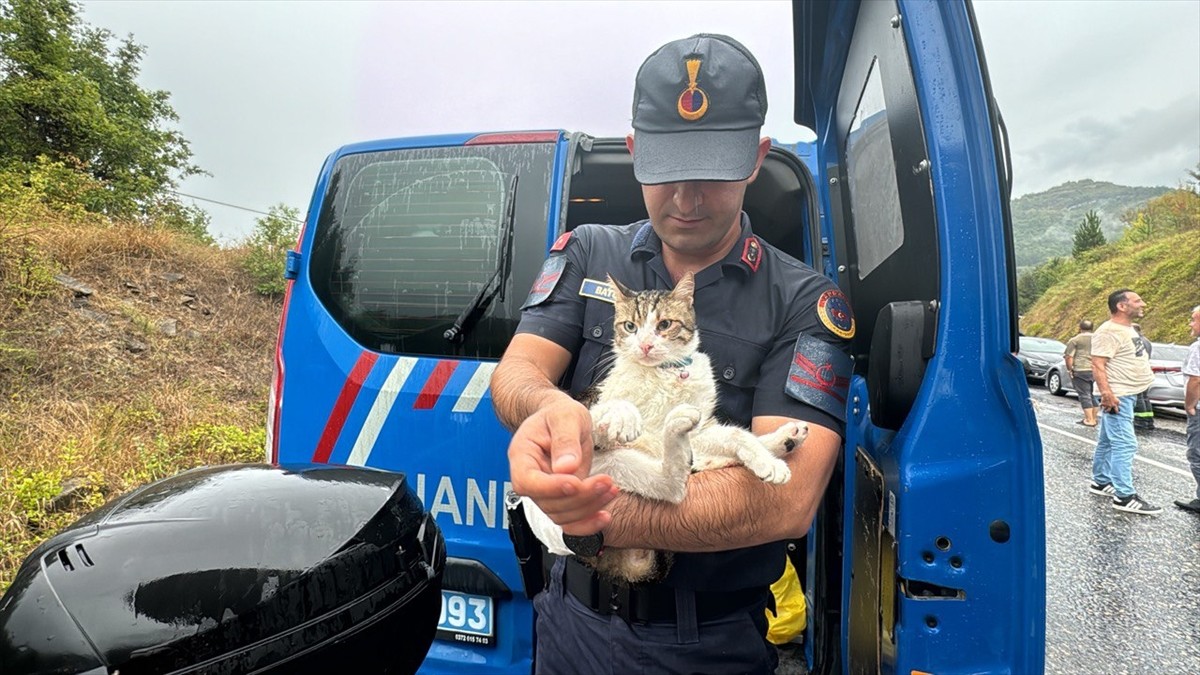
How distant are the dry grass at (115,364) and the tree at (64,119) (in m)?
3.51

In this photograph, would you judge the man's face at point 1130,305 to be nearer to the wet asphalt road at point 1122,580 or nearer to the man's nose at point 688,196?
the wet asphalt road at point 1122,580

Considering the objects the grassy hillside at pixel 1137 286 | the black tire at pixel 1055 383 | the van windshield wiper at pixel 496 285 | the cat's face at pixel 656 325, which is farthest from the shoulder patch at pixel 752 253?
the grassy hillside at pixel 1137 286

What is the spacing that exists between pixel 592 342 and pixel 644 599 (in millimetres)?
Result: 674

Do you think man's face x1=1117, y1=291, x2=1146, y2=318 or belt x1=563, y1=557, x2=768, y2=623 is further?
man's face x1=1117, y1=291, x2=1146, y2=318

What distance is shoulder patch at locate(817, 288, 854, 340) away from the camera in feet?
5.00

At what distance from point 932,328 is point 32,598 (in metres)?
1.77

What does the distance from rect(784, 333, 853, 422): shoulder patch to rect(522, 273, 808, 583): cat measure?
12 centimetres

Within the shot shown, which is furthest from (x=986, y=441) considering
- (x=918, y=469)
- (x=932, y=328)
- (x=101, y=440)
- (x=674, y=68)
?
(x=101, y=440)

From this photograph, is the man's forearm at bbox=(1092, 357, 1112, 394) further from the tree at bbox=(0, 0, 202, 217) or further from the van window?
the tree at bbox=(0, 0, 202, 217)

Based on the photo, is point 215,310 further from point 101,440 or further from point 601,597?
point 601,597

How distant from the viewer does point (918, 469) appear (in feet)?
4.23

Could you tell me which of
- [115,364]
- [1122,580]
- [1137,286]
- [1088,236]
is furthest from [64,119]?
[1088,236]

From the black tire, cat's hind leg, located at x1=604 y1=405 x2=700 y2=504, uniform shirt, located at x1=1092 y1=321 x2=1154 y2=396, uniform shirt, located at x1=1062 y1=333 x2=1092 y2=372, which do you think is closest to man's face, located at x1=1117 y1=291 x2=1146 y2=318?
uniform shirt, located at x1=1092 y1=321 x2=1154 y2=396

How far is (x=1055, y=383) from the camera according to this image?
660 inches
